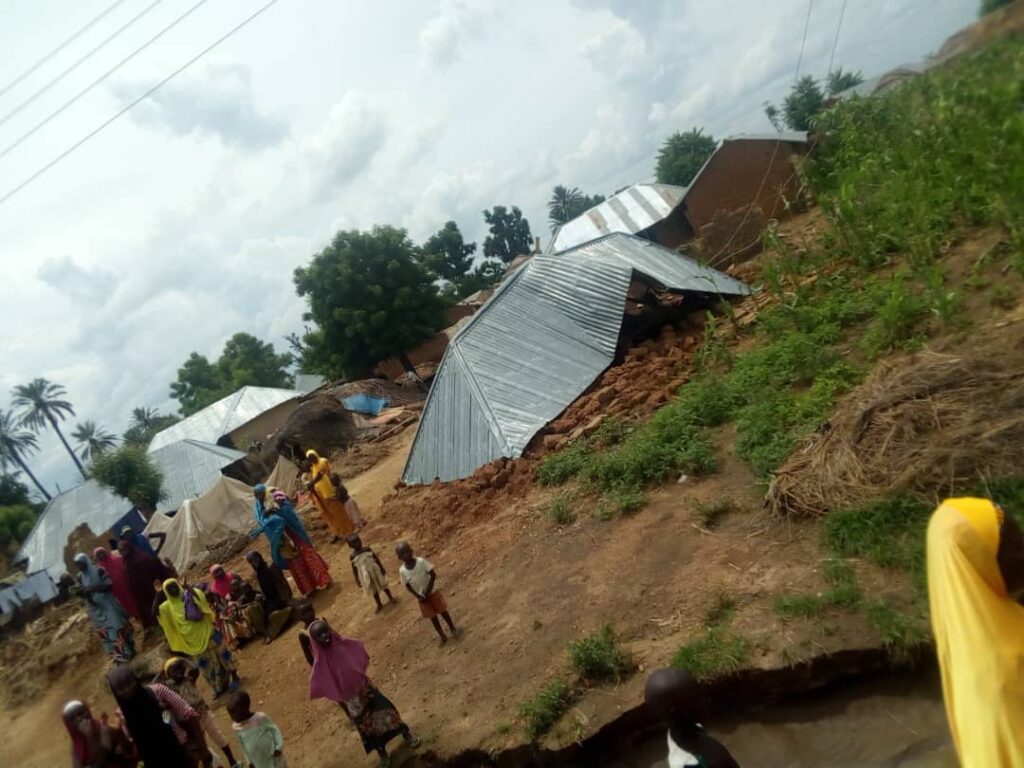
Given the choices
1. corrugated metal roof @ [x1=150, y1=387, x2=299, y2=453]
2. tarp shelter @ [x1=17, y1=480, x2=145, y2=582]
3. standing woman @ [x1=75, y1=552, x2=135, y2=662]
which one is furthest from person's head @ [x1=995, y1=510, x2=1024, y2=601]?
corrugated metal roof @ [x1=150, y1=387, x2=299, y2=453]

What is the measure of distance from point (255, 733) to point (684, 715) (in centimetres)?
331

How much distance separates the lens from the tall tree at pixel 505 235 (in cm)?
5731

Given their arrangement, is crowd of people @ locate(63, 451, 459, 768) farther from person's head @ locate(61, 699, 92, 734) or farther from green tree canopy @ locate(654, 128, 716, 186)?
green tree canopy @ locate(654, 128, 716, 186)

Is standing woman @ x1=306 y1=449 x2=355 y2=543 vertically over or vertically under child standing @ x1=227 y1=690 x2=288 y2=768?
over

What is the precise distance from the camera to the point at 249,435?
28.2m

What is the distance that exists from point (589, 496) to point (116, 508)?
1982cm

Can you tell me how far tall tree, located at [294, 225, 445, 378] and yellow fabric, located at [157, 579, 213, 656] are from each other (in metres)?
17.5

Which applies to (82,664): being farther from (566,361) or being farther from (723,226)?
(723,226)

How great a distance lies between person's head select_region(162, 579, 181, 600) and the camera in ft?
20.2

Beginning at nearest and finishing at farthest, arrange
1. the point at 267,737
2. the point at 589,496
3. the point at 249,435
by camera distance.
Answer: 1. the point at 267,737
2. the point at 589,496
3. the point at 249,435

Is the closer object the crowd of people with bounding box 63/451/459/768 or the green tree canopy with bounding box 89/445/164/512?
the crowd of people with bounding box 63/451/459/768

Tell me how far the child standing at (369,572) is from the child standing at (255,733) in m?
2.80

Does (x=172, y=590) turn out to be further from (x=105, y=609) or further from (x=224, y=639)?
(x=105, y=609)

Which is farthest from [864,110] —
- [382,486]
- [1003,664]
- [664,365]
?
[1003,664]
